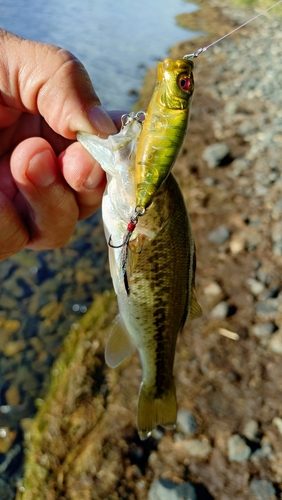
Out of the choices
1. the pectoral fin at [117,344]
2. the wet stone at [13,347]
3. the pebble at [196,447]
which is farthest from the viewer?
the wet stone at [13,347]

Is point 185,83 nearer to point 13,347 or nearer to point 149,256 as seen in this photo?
point 149,256

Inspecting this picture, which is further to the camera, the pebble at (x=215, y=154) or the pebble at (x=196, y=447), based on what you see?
the pebble at (x=215, y=154)

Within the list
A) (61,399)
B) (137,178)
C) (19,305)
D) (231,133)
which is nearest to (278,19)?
(231,133)

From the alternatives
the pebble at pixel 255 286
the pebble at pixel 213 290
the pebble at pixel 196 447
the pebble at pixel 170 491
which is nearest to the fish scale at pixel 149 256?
the pebble at pixel 170 491

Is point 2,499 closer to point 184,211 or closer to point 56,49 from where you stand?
point 184,211

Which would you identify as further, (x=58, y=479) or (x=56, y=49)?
(x=58, y=479)

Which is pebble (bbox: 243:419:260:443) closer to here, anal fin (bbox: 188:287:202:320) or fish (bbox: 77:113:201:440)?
fish (bbox: 77:113:201:440)

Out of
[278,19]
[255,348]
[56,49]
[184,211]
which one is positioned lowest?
[278,19]

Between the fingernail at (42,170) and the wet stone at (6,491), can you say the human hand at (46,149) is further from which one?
the wet stone at (6,491)

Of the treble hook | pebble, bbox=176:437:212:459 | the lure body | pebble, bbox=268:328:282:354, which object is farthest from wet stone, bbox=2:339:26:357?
the lure body
